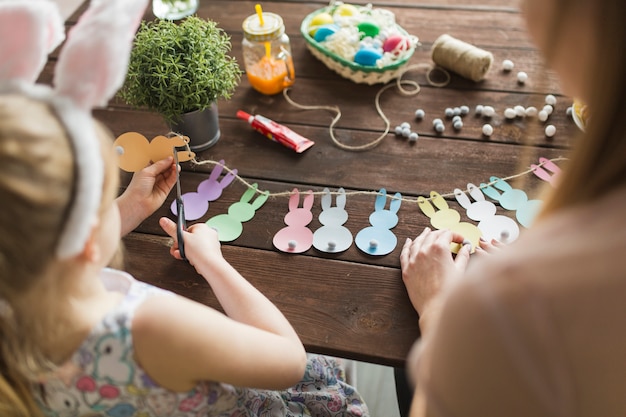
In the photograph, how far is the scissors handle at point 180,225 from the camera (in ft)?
3.02

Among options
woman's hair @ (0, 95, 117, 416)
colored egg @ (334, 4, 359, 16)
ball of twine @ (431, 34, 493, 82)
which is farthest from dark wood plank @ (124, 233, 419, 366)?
colored egg @ (334, 4, 359, 16)

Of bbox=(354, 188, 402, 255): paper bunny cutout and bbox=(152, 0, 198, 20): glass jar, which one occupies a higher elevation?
bbox=(152, 0, 198, 20): glass jar


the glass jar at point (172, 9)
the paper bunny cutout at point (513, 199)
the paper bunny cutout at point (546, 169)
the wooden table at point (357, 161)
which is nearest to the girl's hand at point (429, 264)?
the wooden table at point (357, 161)

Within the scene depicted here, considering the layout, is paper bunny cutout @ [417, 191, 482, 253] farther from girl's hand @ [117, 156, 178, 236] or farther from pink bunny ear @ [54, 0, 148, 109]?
pink bunny ear @ [54, 0, 148, 109]

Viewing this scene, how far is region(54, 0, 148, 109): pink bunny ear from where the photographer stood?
22.4 inches

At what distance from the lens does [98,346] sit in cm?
67

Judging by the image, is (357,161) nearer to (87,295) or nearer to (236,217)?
(236,217)

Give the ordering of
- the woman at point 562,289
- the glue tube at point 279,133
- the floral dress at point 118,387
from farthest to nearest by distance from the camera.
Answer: the glue tube at point 279,133, the floral dress at point 118,387, the woman at point 562,289

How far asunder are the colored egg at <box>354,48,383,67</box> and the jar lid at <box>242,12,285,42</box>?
18 centimetres

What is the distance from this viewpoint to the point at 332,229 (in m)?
0.97

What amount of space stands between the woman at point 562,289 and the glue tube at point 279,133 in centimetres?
59

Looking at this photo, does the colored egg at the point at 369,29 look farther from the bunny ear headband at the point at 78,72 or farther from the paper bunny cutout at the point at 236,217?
the bunny ear headband at the point at 78,72

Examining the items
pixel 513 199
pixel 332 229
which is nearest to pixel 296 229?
pixel 332 229

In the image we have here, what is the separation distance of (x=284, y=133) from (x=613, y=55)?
0.71 meters
